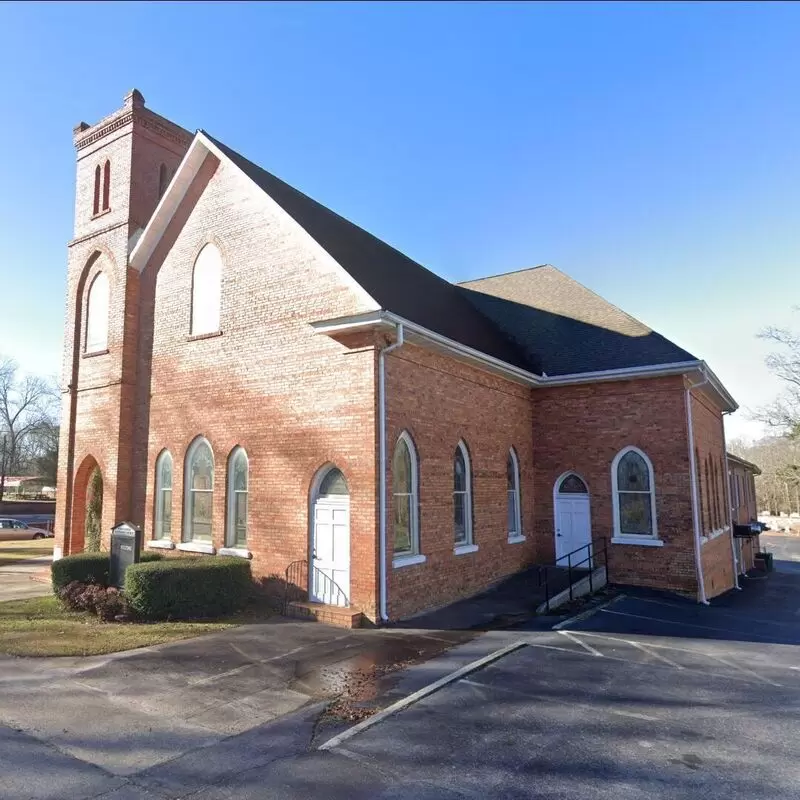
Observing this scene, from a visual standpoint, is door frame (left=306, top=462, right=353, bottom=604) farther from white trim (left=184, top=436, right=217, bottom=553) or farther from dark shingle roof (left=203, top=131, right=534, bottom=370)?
white trim (left=184, top=436, right=217, bottom=553)

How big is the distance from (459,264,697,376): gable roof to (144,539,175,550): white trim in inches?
423

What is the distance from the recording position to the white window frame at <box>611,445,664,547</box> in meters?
14.8

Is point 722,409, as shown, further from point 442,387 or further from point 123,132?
point 123,132

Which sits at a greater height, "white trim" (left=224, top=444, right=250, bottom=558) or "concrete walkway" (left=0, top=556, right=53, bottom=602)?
"white trim" (left=224, top=444, right=250, bottom=558)

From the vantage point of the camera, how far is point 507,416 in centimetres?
1566

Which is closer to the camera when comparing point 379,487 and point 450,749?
point 450,749

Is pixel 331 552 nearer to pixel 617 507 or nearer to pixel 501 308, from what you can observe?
pixel 617 507

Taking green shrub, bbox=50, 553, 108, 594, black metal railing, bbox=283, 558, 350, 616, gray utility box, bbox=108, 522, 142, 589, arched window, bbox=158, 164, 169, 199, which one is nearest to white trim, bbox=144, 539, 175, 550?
green shrub, bbox=50, 553, 108, 594

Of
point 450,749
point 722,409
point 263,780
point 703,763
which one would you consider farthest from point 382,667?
point 722,409

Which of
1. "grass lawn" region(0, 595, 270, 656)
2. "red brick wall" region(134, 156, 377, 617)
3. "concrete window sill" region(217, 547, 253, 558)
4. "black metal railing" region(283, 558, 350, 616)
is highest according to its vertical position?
"red brick wall" region(134, 156, 377, 617)

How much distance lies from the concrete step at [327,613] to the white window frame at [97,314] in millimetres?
9781

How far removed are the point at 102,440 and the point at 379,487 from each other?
30.1ft

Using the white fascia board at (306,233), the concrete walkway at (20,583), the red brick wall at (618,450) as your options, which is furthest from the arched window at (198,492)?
the red brick wall at (618,450)

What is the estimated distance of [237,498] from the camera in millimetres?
13383
